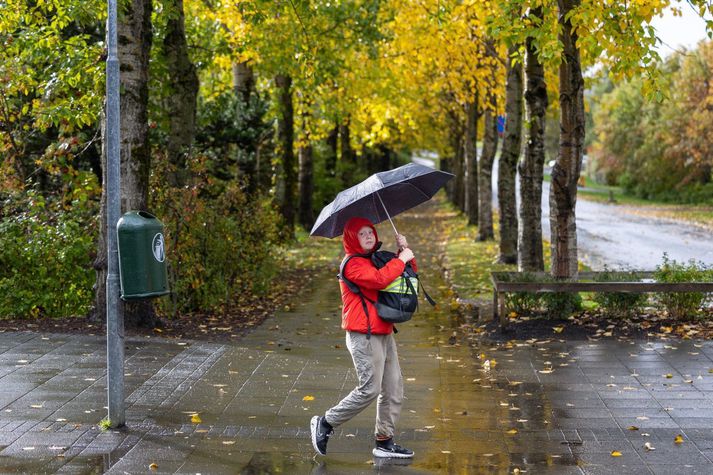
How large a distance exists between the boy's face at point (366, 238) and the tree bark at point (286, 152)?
18965mm

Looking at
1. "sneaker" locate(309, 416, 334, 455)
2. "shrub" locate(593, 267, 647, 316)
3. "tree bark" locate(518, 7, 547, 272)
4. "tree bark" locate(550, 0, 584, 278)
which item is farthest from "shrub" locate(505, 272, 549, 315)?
"sneaker" locate(309, 416, 334, 455)

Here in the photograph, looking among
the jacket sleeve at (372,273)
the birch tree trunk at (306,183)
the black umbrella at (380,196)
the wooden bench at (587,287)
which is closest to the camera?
the jacket sleeve at (372,273)

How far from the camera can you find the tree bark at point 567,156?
12180 millimetres

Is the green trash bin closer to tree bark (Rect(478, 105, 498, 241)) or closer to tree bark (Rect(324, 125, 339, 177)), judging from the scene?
tree bark (Rect(478, 105, 498, 241))

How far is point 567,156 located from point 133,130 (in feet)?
17.0

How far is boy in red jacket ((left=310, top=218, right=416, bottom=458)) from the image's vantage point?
6582mm

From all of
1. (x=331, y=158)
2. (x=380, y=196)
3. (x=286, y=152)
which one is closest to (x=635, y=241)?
(x=286, y=152)

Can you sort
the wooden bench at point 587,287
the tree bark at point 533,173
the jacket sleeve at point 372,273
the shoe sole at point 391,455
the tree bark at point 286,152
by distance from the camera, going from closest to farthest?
the jacket sleeve at point 372,273 < the shoe sole at point 391,455 < the wooden bench at point 587,287 < the tree bark at point 533,173 < the tree bark at point 286,152

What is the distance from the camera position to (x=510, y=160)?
20.3m

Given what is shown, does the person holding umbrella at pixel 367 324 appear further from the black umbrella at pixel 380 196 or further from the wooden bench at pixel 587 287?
the wooden bench at pixel 587 287

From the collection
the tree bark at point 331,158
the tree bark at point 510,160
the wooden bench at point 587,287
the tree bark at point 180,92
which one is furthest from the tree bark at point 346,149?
the wooden bench at point 587,287

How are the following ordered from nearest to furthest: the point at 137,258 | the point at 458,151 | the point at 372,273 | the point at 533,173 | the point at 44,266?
the point at 372,273, the point at 137,258, the point at 44,266, the point at 533,173, the point at 458,151

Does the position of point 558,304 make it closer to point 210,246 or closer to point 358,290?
point 210,246

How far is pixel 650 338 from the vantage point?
11.2 meters
